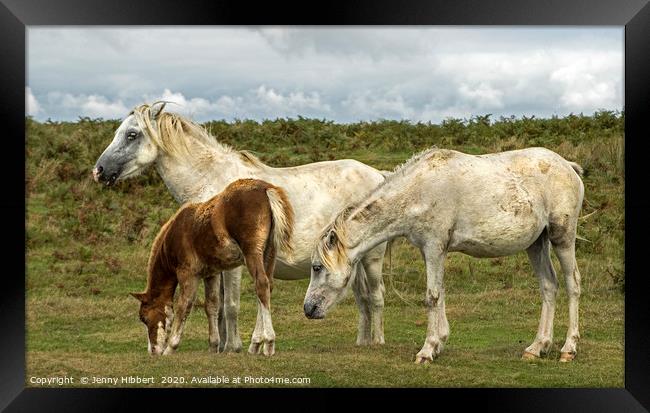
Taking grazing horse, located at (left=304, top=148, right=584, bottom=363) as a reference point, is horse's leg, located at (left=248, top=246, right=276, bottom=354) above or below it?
below

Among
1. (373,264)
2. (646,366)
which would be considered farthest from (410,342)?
(646,366)

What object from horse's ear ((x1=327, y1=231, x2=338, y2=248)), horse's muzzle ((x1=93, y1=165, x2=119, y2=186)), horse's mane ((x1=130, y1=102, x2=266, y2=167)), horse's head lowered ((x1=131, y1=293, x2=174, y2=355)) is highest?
horse's mane ((x1=130, y1=102, x2=266, y2=167))

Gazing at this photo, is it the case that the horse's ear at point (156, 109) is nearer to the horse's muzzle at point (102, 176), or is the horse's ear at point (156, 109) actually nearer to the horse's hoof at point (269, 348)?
the horse's muzzle at point (102, 176)

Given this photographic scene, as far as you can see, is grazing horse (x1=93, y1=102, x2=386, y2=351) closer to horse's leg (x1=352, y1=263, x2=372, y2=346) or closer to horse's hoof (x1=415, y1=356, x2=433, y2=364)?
horse's leg (x1=352, y1=263, x2=372, y2=346)

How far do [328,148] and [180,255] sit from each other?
11.2m

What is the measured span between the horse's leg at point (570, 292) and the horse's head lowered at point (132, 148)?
583 cm

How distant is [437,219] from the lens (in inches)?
436

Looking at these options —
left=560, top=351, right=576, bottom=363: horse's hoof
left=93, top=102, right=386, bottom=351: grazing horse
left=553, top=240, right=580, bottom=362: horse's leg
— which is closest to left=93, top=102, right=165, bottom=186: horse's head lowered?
left=93, top=102, right=386, bottom=351: grazing horse

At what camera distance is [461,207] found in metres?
11.2

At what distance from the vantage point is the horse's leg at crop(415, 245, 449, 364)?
11.1 m

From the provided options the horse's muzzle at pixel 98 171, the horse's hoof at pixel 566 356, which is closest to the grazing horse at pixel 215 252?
the horse's muzzle at pixel 98 171

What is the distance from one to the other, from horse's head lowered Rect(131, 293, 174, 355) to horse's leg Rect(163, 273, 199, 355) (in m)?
0.11

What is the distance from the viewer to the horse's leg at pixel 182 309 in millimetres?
11250

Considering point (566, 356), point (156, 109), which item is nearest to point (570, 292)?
point (566, 356)
